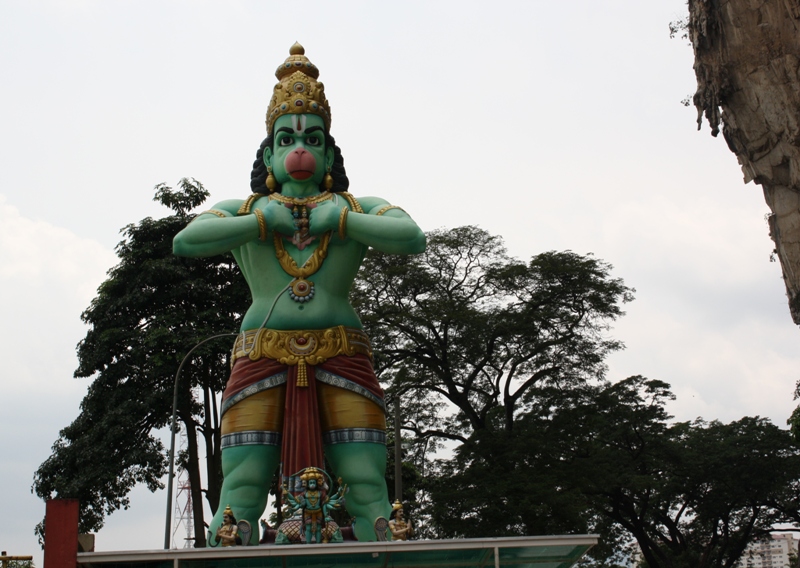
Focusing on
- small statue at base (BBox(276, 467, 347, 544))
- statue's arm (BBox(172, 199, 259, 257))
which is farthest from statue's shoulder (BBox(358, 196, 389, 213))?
small statue at base (BBox(276, 467, 347, 544))

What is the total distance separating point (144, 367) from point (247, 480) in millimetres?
11520

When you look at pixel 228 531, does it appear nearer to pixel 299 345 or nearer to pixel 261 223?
pixel 299 345

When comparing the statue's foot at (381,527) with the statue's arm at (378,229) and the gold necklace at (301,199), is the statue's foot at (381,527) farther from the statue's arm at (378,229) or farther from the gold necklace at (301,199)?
the gold necklace at (301,199)

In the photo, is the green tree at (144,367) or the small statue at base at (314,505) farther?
the green tree at (144,367)

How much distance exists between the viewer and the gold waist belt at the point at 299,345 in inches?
386

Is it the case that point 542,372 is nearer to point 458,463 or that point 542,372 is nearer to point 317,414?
point 458,463

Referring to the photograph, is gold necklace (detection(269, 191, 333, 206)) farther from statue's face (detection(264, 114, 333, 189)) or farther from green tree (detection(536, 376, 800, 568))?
green tree (detection(536, 376, 800, 568))

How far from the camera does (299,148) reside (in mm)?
10172

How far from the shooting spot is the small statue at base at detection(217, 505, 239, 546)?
9070 millimetres

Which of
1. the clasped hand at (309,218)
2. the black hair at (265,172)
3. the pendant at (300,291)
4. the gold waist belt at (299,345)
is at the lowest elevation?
the gold waist belt at (299,345)

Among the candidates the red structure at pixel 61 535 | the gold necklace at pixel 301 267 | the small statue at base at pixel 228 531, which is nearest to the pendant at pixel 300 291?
the gold necklace at pixel 301 267

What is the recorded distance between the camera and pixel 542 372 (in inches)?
979

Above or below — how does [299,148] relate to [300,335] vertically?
above

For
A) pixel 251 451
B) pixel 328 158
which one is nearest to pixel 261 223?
pixel 328 158
